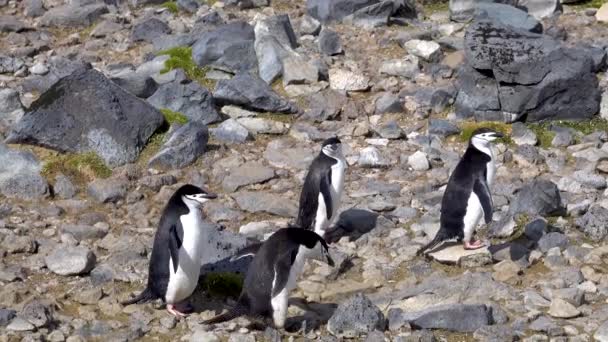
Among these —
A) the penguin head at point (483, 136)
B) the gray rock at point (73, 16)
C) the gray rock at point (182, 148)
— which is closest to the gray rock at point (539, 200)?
the penguin head at point (483, 136)

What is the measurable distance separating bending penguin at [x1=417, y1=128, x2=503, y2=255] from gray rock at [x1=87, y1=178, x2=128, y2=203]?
2.94 m

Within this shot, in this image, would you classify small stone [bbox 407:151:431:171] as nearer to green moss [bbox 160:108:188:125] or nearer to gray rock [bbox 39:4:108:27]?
green moss [bbox 160:108:188:125]

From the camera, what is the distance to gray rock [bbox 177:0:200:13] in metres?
15.9

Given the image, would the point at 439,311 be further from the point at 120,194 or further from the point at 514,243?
the point at 120,194

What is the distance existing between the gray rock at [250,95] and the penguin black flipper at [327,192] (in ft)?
9.50

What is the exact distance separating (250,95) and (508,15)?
4.02 meters

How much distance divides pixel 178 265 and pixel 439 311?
188cm

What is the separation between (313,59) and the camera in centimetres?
1340

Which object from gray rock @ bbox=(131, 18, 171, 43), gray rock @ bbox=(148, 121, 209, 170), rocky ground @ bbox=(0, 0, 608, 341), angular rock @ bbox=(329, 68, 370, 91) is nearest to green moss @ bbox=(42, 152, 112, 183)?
rocky ground @ bbox=(0, 0, 608, 341)

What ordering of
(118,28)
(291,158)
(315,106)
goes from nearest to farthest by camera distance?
(291,158) < (315,106) < (118,28)

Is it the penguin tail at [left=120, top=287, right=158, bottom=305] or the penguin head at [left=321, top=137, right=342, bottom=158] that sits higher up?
the penguin head at [left=321, top=137, right=342, bottom=158]

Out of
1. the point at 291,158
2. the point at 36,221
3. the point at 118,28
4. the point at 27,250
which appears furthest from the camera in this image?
the point at 118,28

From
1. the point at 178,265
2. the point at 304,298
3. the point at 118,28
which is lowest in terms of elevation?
the point at 118,28

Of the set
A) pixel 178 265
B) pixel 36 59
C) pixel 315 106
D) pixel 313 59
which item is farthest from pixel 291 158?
pixel 36 59
